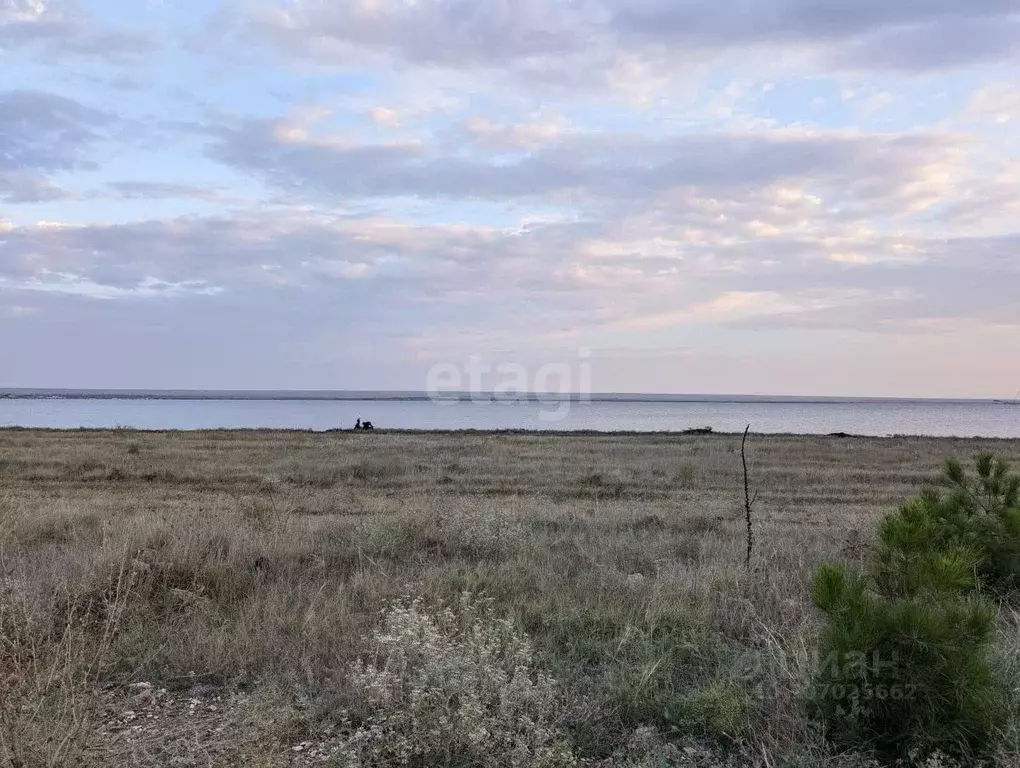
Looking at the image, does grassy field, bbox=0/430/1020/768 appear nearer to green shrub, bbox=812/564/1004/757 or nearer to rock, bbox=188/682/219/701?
rock, bbox=188/682/219/701

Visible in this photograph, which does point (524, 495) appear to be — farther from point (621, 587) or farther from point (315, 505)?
point (621, 587)

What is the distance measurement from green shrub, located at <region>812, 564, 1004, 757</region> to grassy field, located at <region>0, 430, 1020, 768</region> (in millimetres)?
271

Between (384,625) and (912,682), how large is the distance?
3.66m

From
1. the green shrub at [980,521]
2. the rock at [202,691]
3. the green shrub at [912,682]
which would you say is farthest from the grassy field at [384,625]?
the green shrub at [980,521]

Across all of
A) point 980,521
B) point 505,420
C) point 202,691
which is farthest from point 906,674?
point 505,420

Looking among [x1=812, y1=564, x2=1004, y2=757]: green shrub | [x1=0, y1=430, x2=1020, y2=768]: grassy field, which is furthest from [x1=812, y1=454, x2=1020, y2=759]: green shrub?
[x1=0, y1=430, x2=1020, y2=768]: grassy field

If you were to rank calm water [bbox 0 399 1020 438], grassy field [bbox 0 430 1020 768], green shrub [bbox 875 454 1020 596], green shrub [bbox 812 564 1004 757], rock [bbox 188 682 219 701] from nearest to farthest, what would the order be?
green shrub [bbox 812 564 1004 757] < grassy field [bbox 0 430 1020 768] < rock [bbox 188 682 219 701] < green shrub [bbox 875 454 1020 596] < calm water [bbox 0 399 1020 438]

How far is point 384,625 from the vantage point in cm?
577

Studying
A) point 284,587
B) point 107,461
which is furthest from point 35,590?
point 107,461

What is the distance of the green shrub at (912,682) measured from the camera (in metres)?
3.68

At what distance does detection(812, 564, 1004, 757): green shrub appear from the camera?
3.68 metres

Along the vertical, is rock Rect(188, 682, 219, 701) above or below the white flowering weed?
below

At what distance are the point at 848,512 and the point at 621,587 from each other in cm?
1031

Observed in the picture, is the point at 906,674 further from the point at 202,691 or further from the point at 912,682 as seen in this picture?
the point at 202,691
